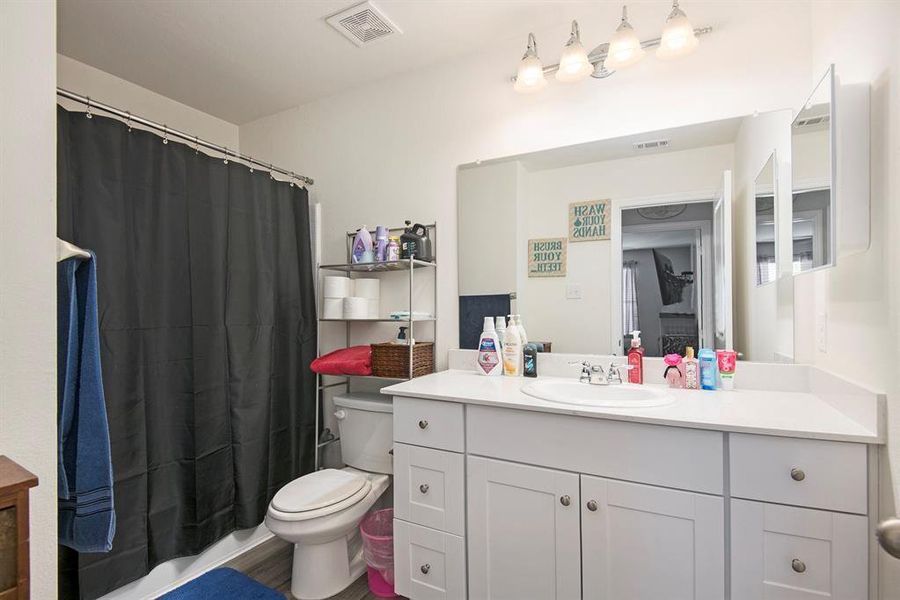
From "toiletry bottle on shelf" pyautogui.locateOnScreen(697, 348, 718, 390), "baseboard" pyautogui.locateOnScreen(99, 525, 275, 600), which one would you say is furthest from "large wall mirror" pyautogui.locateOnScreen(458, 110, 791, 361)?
"baseboard" pyautogui.locateOnScreen(99, 525, 275, 600)

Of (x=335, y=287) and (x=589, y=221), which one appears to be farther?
(x=335, y=287)

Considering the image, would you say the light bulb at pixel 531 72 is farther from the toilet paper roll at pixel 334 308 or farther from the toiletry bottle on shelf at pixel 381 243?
the toilet paper roll at pixel 334 308

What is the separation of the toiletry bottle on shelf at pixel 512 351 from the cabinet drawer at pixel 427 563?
2.26 ft

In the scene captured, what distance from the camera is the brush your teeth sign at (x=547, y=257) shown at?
1.86m

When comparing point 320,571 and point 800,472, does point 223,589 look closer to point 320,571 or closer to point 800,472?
point 320,571

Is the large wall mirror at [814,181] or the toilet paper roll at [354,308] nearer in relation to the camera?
the large wall mirror at [814,181]

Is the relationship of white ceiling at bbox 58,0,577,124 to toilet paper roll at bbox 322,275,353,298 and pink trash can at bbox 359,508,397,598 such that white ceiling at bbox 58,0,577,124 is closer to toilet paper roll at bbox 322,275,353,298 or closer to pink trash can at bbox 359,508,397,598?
toilet paper roll at bbox 322,275,353,298

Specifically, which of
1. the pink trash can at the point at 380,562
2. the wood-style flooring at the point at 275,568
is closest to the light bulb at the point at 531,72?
the pink trash can at the point at 380,562

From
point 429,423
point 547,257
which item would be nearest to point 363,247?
point 547,257

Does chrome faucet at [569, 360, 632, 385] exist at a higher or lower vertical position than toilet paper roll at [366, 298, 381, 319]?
lower

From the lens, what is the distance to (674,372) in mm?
1607

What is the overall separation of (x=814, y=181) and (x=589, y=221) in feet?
2.42

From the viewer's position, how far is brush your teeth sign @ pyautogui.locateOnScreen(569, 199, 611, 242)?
1.78 metres

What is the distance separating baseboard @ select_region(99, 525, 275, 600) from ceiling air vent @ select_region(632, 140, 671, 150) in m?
2.50
